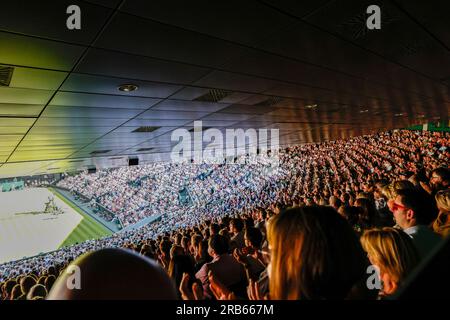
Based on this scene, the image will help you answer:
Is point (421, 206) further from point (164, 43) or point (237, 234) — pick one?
point (164, 43)

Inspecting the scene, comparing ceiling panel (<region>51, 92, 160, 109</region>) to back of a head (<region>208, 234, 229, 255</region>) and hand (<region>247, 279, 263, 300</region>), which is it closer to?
back of a head (<region>208, 234, 229, 255</region>)

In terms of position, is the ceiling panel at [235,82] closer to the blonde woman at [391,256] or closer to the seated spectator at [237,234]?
the seated spectator at [237,234]

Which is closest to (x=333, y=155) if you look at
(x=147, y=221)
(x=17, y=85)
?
(x=147, y=221)

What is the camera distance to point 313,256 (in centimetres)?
101

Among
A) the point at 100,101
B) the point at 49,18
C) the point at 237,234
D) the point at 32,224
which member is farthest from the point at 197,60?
the point at 32,224

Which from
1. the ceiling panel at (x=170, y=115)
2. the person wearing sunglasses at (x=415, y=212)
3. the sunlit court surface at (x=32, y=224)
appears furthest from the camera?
the sunlit court surface at (x=32, y=224)

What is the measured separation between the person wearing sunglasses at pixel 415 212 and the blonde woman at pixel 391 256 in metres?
0.70

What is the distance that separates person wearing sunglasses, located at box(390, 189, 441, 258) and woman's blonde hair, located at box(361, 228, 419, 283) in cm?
69

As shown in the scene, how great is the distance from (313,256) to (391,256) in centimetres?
92

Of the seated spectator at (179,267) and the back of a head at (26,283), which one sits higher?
the seated spectator at (179,267)

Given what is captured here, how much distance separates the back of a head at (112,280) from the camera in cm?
66

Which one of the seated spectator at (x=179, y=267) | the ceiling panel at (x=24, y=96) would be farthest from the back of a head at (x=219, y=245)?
the ceiling panel at (x=24, y=96)

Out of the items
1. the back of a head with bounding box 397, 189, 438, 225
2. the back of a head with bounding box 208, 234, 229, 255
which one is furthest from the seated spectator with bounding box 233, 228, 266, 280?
the back of a head with bounding box 397, 189, 438, 225

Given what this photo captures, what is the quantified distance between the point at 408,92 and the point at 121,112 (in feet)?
17.6
